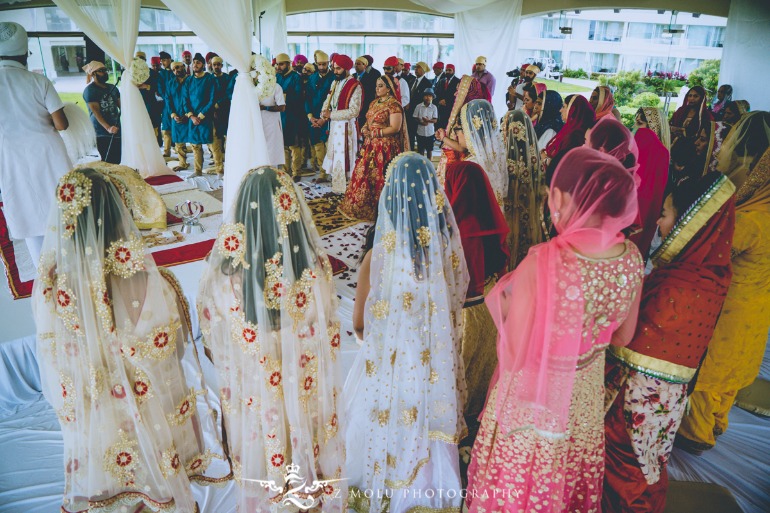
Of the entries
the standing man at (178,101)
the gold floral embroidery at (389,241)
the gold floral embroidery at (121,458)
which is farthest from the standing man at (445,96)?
the gold floral embroidery at (121,458)

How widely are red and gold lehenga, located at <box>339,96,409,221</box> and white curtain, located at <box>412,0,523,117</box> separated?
522 centimetres

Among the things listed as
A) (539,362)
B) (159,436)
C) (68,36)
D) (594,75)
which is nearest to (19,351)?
(159,436)

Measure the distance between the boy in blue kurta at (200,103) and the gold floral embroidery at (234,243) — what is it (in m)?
4.74

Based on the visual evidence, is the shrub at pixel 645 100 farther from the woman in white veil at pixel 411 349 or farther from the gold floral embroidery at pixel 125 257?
the gold floral embroidery at pixel 125 257

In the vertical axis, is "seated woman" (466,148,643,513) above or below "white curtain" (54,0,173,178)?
below

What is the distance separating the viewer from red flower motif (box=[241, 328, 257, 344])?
1.40m

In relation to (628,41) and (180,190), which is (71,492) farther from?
(628,41)

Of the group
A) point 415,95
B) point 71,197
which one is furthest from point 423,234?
point 415,95

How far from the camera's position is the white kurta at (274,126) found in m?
4.93

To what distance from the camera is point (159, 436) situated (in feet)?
4.98

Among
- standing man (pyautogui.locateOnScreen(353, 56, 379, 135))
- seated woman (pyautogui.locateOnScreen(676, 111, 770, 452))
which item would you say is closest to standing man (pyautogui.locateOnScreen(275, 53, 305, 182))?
standing man (pyautogui.locateOnScreen(353, 56, 379, 135))

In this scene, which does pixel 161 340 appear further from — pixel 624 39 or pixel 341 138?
pixel 624 39

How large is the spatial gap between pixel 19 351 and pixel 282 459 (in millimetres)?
1806

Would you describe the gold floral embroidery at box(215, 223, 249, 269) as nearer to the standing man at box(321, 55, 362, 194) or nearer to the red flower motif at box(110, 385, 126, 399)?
the red flower motif at box(110, 385, 126, 399)
